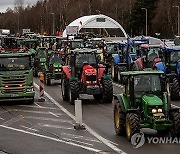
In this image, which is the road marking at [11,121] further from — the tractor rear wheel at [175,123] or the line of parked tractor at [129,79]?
the tractor rear wheel at [175,123]

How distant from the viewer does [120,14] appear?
111062 mm

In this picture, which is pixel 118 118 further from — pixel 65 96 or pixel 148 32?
pixel 148 32

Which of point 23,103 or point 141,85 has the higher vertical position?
point 141,85

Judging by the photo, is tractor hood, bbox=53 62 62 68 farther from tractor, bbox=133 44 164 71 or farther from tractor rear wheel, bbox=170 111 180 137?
tractor rear wheel, bbox=170 111 180 137

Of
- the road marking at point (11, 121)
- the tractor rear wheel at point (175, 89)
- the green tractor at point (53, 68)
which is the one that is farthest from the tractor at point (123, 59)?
the road marking at point (11, 121)

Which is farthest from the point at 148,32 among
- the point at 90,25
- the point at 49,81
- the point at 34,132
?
the point at 34,132

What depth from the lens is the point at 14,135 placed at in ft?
52.1

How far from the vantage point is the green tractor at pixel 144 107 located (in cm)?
1356

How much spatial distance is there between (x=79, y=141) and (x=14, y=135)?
7.90ft

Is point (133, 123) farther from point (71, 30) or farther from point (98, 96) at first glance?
point (71, 30)

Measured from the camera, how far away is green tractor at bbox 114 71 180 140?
1356 centimetres

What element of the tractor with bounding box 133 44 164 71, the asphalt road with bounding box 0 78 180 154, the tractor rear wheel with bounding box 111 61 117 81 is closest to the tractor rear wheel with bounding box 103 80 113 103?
the asphalt road with bounding box 0 78 180 154

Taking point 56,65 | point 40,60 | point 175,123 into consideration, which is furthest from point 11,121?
point 40,60

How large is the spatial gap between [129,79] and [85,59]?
29.2 feet
